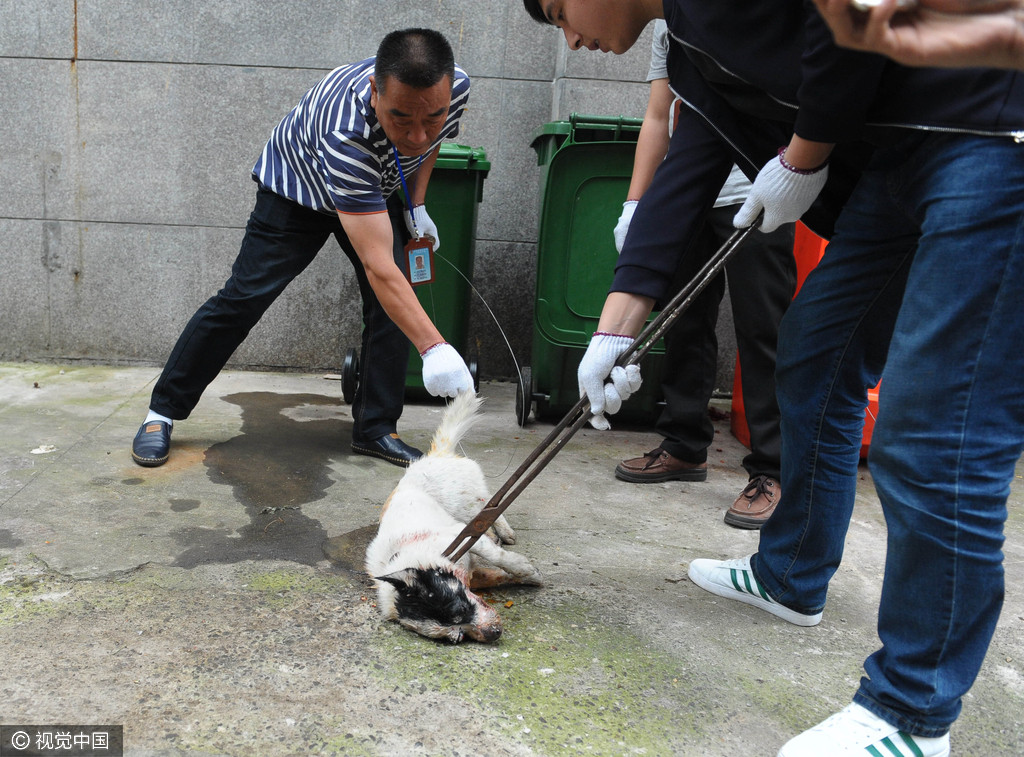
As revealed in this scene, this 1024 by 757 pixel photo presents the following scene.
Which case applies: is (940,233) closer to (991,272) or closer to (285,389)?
(991,272)

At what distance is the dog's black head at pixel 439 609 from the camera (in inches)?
68.7

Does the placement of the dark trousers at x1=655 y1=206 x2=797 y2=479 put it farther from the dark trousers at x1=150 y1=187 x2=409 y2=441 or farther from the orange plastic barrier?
the dark trousers at x1=150 y1=187 x2=409 y2=441

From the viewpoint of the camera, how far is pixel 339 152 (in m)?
2.47

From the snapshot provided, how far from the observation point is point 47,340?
4.44 metres

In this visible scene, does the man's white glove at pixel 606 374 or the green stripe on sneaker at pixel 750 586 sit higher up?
the man's white glove at pixel 606 374

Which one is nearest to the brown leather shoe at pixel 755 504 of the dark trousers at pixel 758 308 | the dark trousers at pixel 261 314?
the dark trousers at pixel 758 308

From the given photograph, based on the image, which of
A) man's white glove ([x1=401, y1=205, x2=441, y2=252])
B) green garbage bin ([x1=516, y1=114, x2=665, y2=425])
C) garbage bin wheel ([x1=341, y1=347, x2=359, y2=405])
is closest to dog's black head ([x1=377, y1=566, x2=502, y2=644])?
man's white glove ([x1=401, y1=205, x2=441, y2=252])

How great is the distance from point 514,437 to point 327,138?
158 cm

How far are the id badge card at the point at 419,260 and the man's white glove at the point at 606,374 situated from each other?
1.40 meters

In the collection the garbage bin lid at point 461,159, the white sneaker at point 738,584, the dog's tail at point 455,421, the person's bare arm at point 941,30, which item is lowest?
the white sneaker at point 738,584

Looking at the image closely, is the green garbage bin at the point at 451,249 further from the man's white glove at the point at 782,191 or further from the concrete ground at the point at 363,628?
the man's white glove at the point at 782,191

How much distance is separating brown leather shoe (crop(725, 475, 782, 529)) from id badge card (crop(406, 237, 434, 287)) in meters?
1.44

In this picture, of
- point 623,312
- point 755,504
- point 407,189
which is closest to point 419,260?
point 407,189

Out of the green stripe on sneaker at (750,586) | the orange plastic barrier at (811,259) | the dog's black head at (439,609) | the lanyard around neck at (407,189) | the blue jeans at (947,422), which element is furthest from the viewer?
the orange plastic barrier at (811,259)
